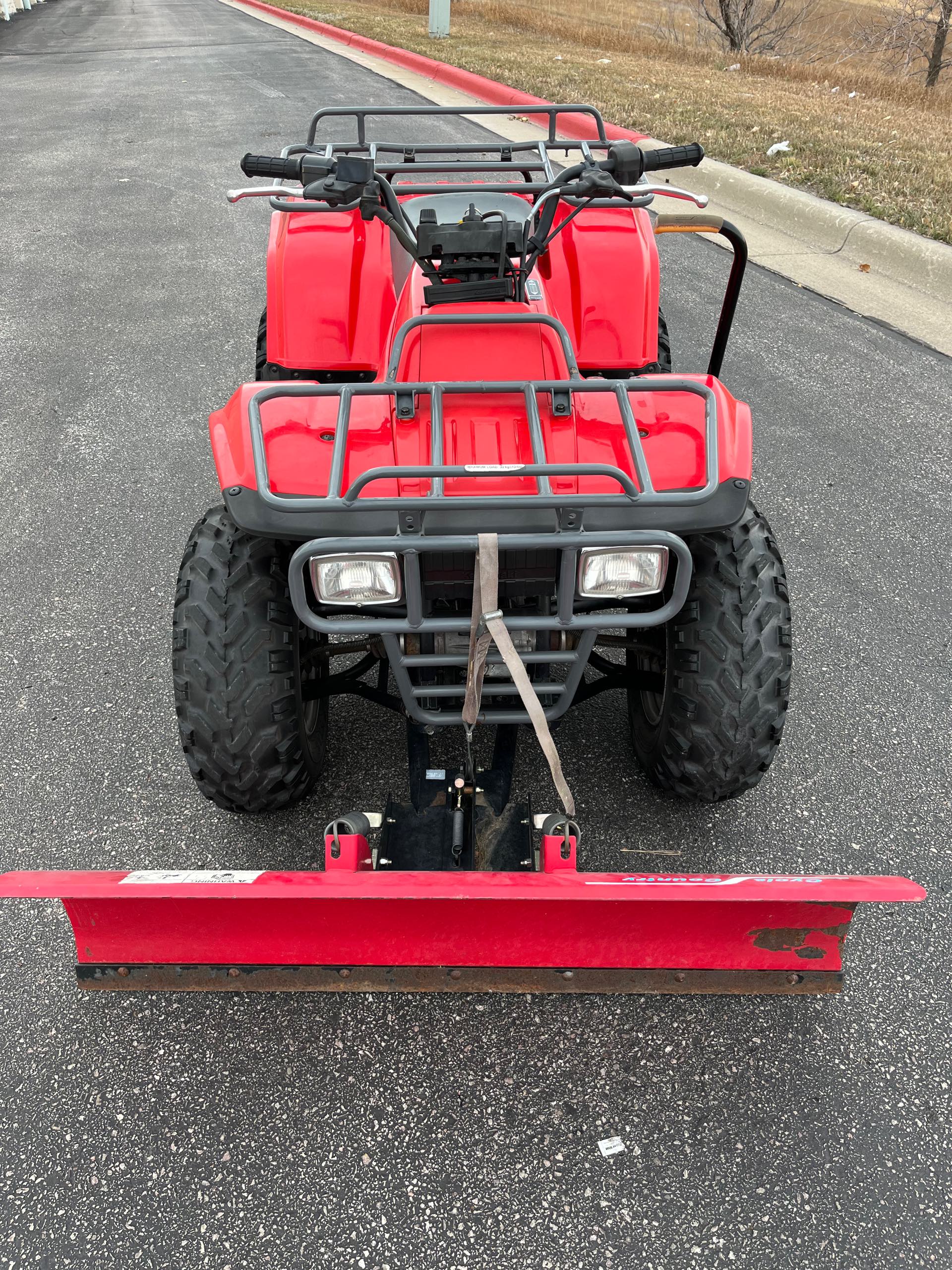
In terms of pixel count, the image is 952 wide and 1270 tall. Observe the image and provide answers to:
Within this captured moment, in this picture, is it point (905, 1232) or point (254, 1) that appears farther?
point (254, 1)

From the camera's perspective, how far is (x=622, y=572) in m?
2.02

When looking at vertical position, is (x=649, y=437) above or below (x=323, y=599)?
above

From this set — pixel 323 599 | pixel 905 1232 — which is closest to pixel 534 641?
pixel 323 599

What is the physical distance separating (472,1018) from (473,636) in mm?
911

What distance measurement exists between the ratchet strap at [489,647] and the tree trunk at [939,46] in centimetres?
1690

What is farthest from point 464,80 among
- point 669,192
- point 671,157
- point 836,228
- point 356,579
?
point 356,579

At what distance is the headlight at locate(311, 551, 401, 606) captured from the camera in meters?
1.98

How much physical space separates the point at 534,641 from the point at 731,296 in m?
1.56

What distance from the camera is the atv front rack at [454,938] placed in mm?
1922

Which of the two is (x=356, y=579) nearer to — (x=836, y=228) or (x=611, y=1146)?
(x=611, y=1146)

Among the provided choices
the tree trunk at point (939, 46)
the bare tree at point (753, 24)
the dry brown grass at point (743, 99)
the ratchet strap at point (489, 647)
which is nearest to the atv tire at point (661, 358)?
the ratchet strap at point (489, 647)

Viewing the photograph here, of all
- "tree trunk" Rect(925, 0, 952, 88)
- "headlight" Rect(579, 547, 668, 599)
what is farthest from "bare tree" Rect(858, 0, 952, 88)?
"headlight" Rect(579, 547, 668, 599)

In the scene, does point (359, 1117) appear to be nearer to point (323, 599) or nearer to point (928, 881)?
point (323, 599)

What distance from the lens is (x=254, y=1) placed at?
24.3 metres
